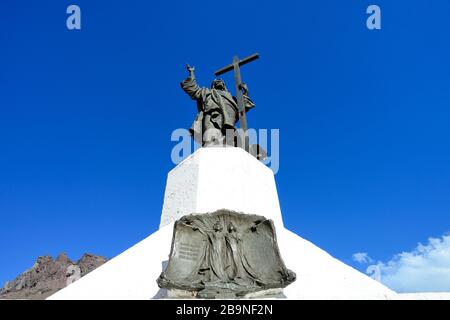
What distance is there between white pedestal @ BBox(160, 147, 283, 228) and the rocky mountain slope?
4.59 meters

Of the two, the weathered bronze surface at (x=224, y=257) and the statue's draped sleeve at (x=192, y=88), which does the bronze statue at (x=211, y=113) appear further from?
the weathered bronze surface at (x=224, y=257)

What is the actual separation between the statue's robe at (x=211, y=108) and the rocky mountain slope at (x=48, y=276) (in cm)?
574

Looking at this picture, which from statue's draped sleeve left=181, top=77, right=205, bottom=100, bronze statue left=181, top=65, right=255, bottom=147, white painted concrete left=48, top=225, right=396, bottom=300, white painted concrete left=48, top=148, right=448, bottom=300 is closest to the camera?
white painted concrete left=48, top=225, right=396, bottom=300

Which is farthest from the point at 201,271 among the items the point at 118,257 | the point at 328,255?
Answer: the point at 328,255

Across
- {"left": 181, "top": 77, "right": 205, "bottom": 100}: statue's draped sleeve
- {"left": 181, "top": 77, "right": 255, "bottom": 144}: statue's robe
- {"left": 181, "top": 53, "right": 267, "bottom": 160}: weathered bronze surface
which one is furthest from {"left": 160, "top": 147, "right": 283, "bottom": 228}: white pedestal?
{"left": 181, "top": 77, "right": 205, "bottom": 100}: statue's draped sleeve

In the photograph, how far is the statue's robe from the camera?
8.22 meters

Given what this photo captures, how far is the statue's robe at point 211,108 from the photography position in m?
8.22

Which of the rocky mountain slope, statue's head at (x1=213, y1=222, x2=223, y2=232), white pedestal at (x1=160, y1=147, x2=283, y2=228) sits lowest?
the rocky mountain slope

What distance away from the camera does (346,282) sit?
5090mm

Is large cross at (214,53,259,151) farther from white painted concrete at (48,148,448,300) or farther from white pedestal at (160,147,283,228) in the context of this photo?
white painted concrete at (48,148,448,300)

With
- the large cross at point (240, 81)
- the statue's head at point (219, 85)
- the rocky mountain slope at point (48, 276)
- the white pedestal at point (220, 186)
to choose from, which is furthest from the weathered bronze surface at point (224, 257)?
the rocky mountain slope at point (48, 276)

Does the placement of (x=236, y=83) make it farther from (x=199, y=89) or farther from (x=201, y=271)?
(x=201, y=271)
